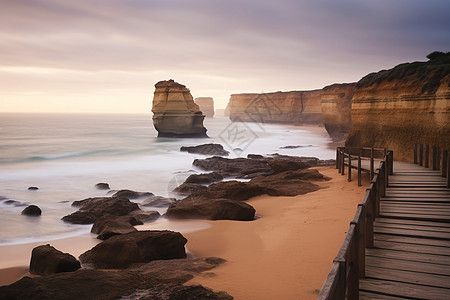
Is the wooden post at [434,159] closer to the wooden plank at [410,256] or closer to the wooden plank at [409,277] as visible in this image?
the wooden plank at [410,256]

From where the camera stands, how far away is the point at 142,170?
28875 millimetres

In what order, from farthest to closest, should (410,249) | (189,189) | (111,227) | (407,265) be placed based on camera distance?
(189,189) < (111,227) < (410,249) < (407,265)

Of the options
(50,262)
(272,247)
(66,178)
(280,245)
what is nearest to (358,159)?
(280,245)

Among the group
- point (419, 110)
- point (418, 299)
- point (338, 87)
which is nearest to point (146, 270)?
point (418, 299)

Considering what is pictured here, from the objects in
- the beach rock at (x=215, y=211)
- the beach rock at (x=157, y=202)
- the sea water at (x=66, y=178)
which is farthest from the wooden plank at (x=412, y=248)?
the beach rock at (x=157, y=202)

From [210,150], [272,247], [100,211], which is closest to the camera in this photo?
[272,247]

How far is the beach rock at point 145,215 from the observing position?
1249cm

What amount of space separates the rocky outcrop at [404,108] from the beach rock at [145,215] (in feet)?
37.5

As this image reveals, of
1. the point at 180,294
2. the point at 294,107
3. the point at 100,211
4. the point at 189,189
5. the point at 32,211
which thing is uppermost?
the point at 294,107

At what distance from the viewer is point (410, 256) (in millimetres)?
5395

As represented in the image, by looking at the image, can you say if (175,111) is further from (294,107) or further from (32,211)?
(294,107)

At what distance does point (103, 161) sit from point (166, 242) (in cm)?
2863

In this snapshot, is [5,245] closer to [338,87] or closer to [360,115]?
[360,115]

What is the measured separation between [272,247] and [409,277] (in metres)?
4.24
